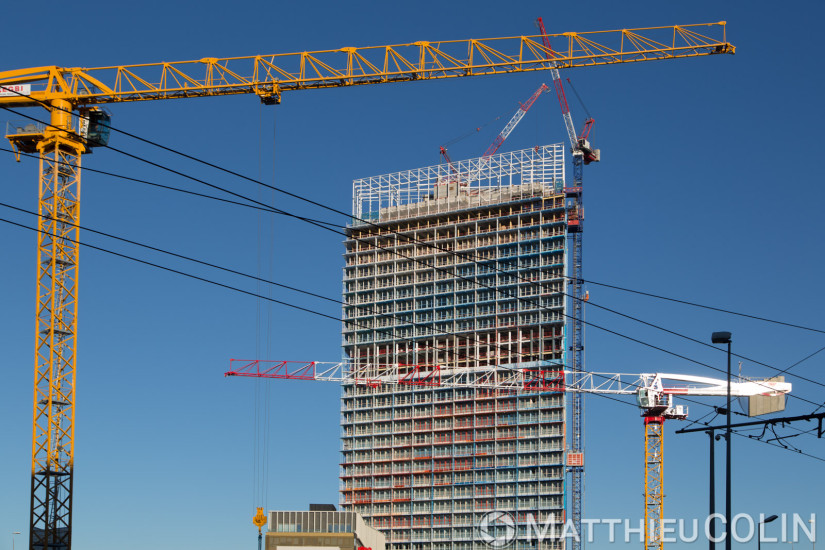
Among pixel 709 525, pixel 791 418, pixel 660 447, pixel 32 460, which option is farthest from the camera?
pixel 660 447

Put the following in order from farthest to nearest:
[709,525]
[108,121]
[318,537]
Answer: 1. [318,537]
2. [108,121]
3. [709,525]

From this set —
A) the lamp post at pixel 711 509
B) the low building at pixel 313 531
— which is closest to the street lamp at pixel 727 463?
the lamp post at pixel 711 509

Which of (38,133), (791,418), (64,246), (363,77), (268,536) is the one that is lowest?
(268,536)

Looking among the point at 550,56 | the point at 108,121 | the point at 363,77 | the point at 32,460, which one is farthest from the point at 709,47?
the point at 32,460

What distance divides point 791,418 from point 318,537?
332ft

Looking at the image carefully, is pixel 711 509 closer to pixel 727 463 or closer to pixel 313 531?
pixel 727 463

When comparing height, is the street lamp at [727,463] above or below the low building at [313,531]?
above

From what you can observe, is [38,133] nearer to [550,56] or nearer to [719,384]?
[550,56]

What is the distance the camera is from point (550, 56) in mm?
122688

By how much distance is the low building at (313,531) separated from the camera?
158250 mm

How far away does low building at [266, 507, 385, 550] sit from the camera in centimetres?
15825

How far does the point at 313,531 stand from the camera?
529ft

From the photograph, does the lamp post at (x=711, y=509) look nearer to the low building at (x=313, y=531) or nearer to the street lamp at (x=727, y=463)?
the street lamp at (x=727, y=463)

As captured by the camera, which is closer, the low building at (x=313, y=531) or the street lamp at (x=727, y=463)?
the street lamp at (x=727, y=463)
